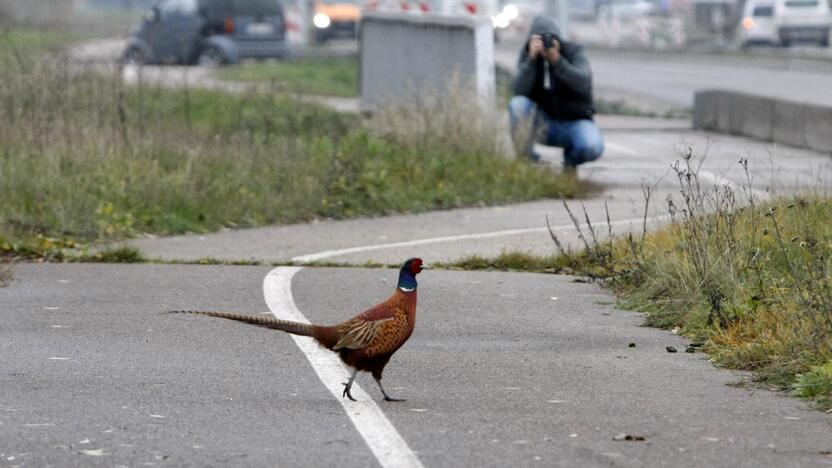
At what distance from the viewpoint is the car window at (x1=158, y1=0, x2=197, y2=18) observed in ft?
138

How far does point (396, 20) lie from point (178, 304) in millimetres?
13872

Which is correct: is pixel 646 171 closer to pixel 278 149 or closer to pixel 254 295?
pixel 278 149

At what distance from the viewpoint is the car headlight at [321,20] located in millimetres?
60594

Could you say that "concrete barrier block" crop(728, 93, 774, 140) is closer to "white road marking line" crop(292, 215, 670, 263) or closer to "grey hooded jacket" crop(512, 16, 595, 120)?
"grey hooded jacket" crop(512, 16, 595, 120)

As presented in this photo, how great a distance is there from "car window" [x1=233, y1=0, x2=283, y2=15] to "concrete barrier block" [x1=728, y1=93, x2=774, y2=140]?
20.9 meters

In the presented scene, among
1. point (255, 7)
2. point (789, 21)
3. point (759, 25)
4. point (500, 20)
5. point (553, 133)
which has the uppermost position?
point (553, 133)

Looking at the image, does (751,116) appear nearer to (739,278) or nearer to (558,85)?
(558,85)

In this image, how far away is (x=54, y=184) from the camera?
14.5m

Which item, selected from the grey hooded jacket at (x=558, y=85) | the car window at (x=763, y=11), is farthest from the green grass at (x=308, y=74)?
the car window at (x=763, y=11)

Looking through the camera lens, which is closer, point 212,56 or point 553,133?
point 553,133

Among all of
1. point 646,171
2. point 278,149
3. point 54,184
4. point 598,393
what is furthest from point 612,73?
point 598,393

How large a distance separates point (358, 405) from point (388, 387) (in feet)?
1.67

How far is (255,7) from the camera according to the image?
44188 millimetres

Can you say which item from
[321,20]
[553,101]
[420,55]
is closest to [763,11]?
[321,20]
